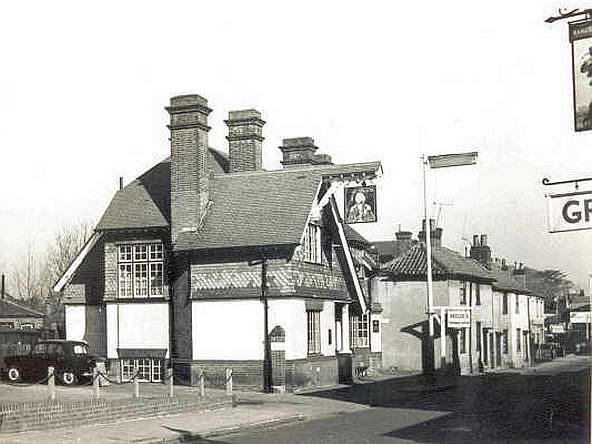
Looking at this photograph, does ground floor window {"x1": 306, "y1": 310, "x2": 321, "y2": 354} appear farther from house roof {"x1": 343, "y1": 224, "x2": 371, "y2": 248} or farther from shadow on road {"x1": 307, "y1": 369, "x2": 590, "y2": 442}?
house roof {"x1": 343, "y1": 224, "x2": 371, "y2": 248}

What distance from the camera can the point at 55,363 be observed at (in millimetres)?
29016

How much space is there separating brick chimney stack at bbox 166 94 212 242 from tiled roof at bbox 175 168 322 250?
56 cm

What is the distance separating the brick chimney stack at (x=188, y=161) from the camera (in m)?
30.9

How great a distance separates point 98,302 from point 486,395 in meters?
14.6

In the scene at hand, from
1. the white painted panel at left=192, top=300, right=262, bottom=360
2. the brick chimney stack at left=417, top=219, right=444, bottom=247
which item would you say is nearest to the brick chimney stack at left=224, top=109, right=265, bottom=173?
the white painted panel at left=192, top=300, right=262, bottom=360

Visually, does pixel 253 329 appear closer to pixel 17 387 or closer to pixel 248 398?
pixel 248 398

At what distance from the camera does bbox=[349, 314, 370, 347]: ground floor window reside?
38.8 m

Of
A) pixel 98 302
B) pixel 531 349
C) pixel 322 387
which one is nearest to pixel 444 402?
pixel 322 387

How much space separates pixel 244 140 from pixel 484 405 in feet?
48.8

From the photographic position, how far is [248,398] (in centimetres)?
2719

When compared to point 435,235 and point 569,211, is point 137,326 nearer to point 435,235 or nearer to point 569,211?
point 569,211

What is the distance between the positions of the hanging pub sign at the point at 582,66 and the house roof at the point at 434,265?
40.1m

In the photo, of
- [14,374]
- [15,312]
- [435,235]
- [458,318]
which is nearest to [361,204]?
[458,318]

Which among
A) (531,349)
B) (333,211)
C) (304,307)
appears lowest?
(531,349)
